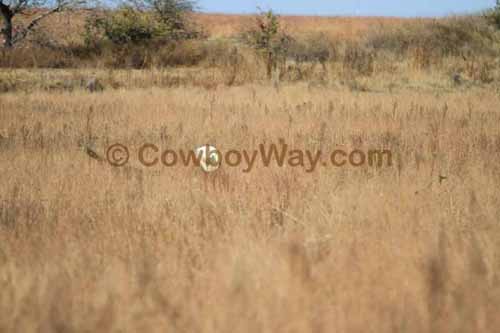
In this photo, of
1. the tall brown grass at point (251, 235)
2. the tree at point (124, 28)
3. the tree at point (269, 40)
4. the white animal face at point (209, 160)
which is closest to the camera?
the tall brown grass at point (251, 235)

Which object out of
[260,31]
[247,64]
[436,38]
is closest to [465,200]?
[247,64]

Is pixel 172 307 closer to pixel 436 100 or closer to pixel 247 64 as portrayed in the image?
pixel 436 100

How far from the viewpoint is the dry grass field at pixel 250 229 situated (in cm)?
180

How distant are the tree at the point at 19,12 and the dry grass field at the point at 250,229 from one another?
31.4 feet

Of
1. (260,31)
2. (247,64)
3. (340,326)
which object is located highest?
(260,31)

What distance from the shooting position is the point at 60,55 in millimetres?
13148

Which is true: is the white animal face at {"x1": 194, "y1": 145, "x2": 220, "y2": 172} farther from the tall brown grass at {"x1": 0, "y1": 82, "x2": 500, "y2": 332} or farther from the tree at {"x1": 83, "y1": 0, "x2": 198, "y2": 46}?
the tree at {"x1": 83, "y1": 0, "x2": 198, "y2": 46}

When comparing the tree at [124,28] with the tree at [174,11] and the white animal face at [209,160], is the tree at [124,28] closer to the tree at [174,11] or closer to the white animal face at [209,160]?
the tree at [174,11]

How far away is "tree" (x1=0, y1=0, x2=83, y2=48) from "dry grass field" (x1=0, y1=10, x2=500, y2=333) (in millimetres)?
9568

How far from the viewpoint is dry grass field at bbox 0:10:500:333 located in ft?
Result: 5.92

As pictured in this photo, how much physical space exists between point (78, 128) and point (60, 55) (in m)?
8.50

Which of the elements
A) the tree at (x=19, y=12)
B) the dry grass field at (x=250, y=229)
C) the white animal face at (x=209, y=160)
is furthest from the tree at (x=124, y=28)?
the white animal face at (x=209, y=160)

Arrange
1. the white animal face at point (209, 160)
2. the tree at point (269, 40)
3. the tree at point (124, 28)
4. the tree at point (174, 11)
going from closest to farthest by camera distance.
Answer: the white animal face at point (209, 160) < the tree at point (269, 40) < the tree at point (124, 28) < the tree at point (174, 11)

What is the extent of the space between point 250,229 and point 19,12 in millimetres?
14560
